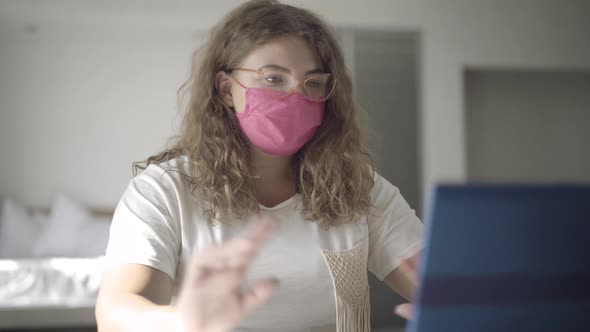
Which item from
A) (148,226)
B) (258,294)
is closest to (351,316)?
(148,226)

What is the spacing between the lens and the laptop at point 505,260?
0.52m

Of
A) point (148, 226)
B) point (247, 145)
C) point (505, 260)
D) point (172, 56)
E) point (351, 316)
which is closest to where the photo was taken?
point (505, 260)

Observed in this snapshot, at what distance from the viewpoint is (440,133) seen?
518cm

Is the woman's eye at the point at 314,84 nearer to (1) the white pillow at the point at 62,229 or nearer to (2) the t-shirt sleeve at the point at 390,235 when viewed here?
(2) the t-shirt sleeve at the point at 390,235

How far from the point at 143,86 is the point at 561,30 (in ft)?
12.0

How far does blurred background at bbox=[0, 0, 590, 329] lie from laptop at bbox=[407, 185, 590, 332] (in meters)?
4.34

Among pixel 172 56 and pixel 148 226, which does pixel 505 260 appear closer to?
pixel 148 226

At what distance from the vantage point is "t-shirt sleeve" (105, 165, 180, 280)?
1.14 meters

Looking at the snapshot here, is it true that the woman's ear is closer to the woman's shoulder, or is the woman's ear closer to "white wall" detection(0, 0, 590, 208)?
the woman's shoulder

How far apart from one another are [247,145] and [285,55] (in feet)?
0.86

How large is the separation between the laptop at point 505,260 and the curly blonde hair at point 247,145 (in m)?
0.83

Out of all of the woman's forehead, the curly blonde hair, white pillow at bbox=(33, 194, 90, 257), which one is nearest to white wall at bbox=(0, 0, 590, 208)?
white pillow at bbox=(33, 194, 90, 257)

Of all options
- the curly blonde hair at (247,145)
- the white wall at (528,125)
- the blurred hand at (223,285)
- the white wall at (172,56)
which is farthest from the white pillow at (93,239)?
the blurred hand at (223,285)

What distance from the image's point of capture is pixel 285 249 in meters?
1.34
